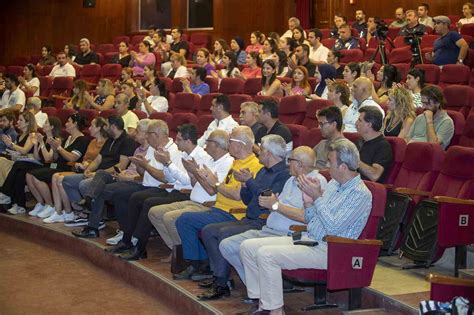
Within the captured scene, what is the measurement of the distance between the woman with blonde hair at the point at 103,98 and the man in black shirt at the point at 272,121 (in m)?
3.28

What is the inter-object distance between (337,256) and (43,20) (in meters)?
12.5

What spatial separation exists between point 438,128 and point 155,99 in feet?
11.8

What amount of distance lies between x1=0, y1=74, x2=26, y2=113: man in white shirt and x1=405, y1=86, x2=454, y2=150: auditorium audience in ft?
19.4

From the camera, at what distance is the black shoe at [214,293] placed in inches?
177

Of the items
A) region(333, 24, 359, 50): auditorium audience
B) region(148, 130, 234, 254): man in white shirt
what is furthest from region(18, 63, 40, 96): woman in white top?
region(148, 130, 234, 254): man in white shirt

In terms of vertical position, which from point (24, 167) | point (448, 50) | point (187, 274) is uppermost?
point (448, 50)

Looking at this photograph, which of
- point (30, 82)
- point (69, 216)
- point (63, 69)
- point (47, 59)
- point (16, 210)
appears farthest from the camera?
point (47, 59)

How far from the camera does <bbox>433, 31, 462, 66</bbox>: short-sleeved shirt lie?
25.9ft

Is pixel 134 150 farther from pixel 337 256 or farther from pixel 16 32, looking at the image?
pixel 16 32

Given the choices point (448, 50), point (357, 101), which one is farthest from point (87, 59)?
point (357, 101)

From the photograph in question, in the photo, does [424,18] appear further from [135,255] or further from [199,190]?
[135,255]

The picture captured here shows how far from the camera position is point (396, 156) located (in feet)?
16.2

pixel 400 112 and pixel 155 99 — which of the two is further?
pixel 155 99

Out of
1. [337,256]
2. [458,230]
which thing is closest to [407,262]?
[458,230]
